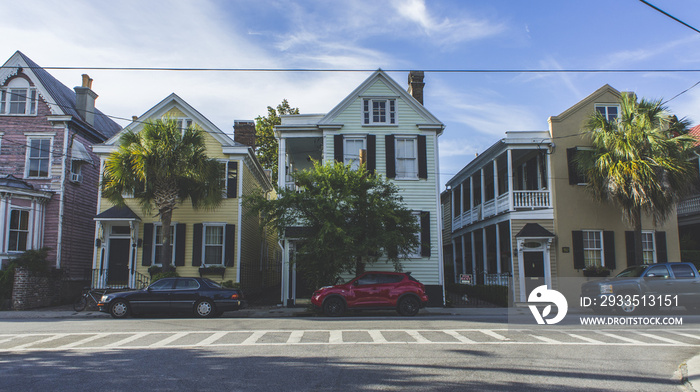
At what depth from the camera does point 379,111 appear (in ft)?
77.1

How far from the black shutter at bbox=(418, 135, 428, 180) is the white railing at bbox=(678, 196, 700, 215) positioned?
15.1 meters

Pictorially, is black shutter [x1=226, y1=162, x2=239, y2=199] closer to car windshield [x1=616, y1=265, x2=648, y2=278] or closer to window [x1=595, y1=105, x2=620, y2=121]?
car windshield [x1=616, y1=265, x2=648, y2=278]

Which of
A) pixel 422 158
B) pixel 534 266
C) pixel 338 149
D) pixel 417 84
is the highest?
pixel 417 84

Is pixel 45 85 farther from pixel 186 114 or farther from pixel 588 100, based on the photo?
pixel 588 100

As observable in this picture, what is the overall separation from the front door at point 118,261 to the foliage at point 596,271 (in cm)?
2032

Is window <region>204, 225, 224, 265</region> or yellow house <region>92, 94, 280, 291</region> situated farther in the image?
window <region>204, 225, 224, 265</region>

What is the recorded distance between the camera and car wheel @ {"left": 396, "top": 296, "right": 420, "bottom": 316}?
17266mm

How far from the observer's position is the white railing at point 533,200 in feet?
74.1

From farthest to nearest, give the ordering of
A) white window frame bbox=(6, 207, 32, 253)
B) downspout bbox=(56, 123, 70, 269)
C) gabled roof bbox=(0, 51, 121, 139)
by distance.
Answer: gabled roof bbox=(0, 51, 121, 139)
downspout bbox=(56, 123, 70, 269)
white window frame bbox=(6, 207, 32, 253)

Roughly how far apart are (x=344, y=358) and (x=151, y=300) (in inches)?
422

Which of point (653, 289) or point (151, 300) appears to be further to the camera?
point (653, 289)

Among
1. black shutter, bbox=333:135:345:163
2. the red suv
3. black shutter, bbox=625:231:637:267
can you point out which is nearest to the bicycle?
the red suv

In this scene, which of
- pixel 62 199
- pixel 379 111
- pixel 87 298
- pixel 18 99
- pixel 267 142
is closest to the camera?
pixel 87 298

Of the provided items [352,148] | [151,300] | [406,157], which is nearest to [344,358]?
[151,300]
